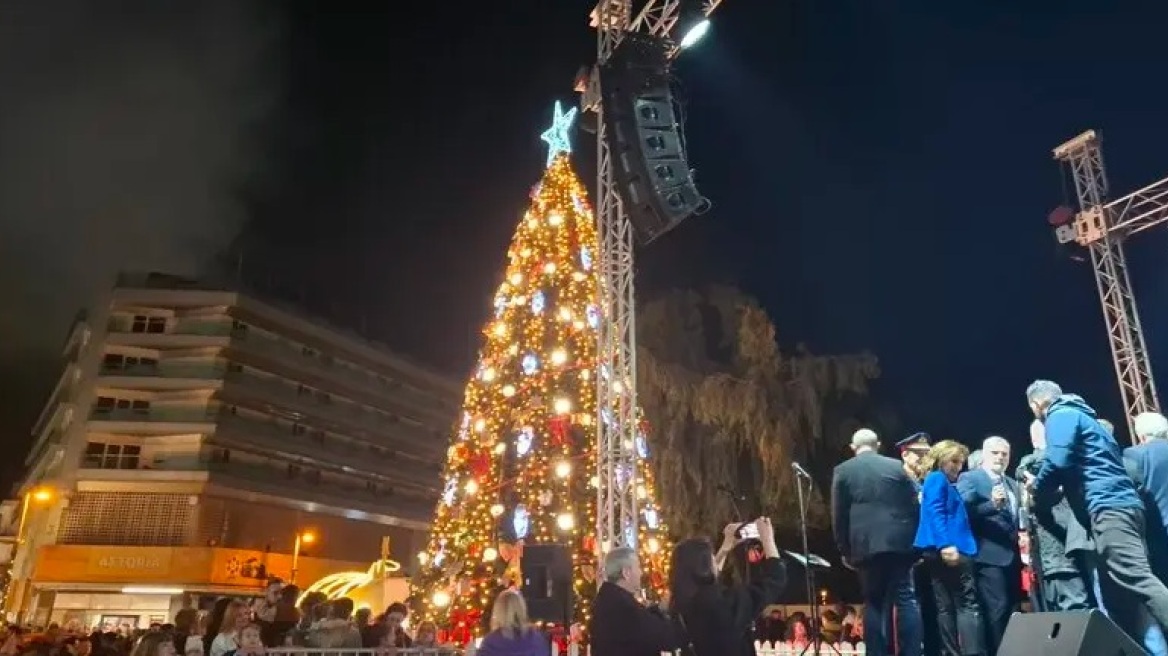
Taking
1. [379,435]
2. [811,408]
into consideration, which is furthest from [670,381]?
[379,435]

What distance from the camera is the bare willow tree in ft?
52.0

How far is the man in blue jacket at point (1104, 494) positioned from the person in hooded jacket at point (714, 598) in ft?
6.41

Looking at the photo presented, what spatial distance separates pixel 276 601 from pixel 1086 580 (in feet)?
21.0

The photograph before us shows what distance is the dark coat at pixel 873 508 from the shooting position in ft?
15.8

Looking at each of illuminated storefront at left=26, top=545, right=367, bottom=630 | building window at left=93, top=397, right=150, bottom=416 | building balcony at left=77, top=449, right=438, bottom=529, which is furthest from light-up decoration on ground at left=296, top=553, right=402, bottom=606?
building window at left=93, top=397, right=150, bottom=416

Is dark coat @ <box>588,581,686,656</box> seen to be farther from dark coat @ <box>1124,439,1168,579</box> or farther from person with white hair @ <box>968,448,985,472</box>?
person with white hair @ <box>968,448,985,472</box>

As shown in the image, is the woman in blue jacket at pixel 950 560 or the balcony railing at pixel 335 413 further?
the balcony railing at pixel 335 413

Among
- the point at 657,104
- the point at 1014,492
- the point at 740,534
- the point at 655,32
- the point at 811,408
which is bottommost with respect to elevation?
the point at 740,534

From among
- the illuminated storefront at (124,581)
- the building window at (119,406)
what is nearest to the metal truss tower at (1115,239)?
the illuminated storefront at (124,581)

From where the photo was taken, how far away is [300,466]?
34531mm

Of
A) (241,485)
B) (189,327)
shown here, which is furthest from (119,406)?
(241,485)

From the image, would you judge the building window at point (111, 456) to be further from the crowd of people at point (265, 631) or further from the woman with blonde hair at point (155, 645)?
the woman with blonde hair at point (155, 645)

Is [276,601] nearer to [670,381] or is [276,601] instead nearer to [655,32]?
[655,32]

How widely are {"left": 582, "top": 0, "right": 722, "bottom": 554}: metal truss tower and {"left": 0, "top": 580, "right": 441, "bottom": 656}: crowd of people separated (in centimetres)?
287
